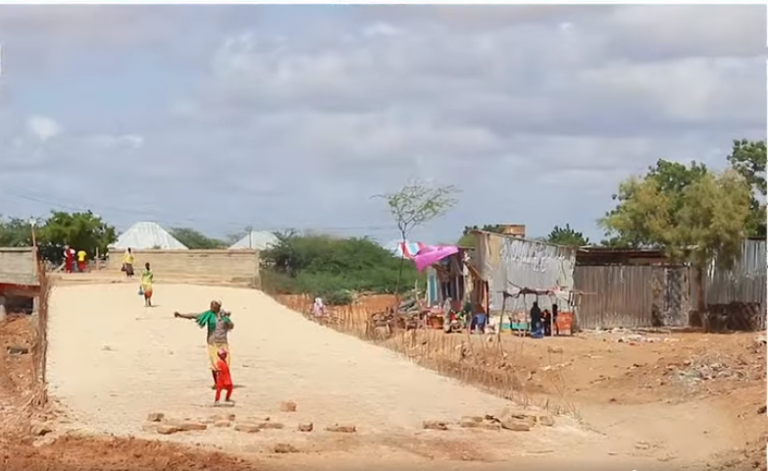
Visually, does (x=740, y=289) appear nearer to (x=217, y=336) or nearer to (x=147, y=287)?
(x=147, y=287)

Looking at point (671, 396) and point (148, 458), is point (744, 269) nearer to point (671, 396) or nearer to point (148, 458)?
point (671, 396)

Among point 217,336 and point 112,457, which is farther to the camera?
point 217,336

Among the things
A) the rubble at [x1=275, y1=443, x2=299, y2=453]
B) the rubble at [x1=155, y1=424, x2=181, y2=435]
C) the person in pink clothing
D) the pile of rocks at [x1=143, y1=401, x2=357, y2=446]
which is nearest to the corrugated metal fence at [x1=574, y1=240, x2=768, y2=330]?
the person in pink clothing

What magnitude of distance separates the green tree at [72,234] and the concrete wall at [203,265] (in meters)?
1.54

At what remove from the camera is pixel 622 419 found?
17.3 metres

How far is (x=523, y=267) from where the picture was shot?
103ft

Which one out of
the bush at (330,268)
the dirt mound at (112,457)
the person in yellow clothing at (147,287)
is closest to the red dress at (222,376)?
the dirt mound at (112,457)

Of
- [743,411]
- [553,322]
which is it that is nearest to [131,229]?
[553,322]

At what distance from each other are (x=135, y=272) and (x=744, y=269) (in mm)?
16266

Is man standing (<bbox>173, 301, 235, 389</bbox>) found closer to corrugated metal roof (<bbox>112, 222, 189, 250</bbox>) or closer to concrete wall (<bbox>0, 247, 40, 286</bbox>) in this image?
concrete wall (<bbox>0, 247, 40, 286</bbox>)

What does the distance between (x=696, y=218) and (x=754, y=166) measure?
8.62 m

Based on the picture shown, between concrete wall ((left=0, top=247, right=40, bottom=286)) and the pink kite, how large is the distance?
1003 cm

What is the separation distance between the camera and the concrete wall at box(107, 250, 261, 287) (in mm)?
32000

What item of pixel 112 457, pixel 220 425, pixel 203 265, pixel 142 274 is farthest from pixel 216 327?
pixel 203 265
